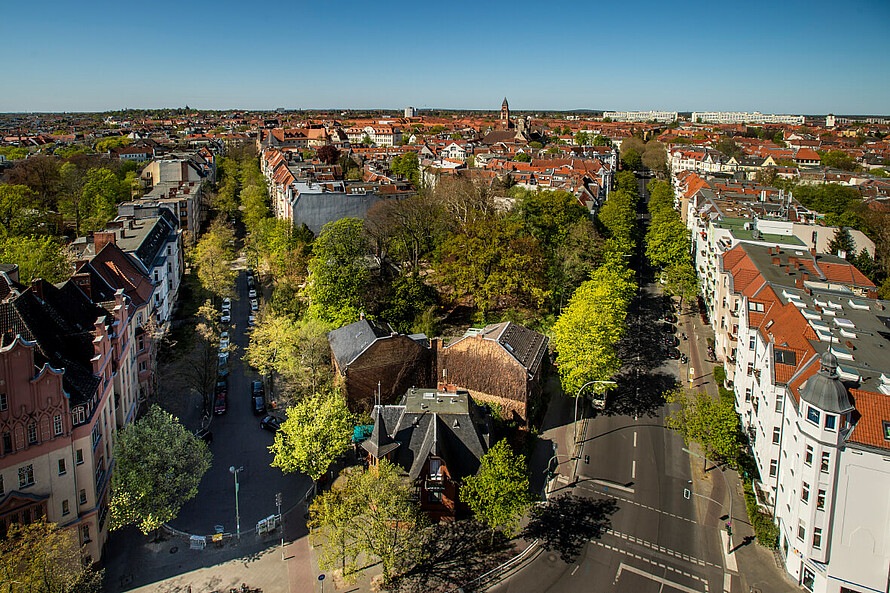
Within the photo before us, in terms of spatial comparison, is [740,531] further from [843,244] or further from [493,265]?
[843,244]

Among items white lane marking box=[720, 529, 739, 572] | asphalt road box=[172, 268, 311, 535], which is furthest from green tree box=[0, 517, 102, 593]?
white lane marking box=[720, 529, 739, 572]

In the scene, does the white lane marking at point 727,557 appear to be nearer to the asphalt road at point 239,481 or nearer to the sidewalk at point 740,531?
the sidewalk at point 740,531

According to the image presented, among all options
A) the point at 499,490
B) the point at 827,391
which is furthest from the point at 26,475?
the point at 827,391

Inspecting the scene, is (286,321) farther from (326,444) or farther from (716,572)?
(716,572)

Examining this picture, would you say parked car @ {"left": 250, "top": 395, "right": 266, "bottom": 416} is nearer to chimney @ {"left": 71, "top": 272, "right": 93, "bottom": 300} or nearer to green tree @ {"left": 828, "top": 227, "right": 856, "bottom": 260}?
chimney @ {"left": 71, "top": 272, "right": 93, "bottom": 300}

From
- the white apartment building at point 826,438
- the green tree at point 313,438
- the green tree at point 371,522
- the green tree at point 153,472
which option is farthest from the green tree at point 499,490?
the green tree at point 153,472

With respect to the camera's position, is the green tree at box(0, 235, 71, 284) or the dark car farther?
the green tree at box(0, 235, 71, 284)
